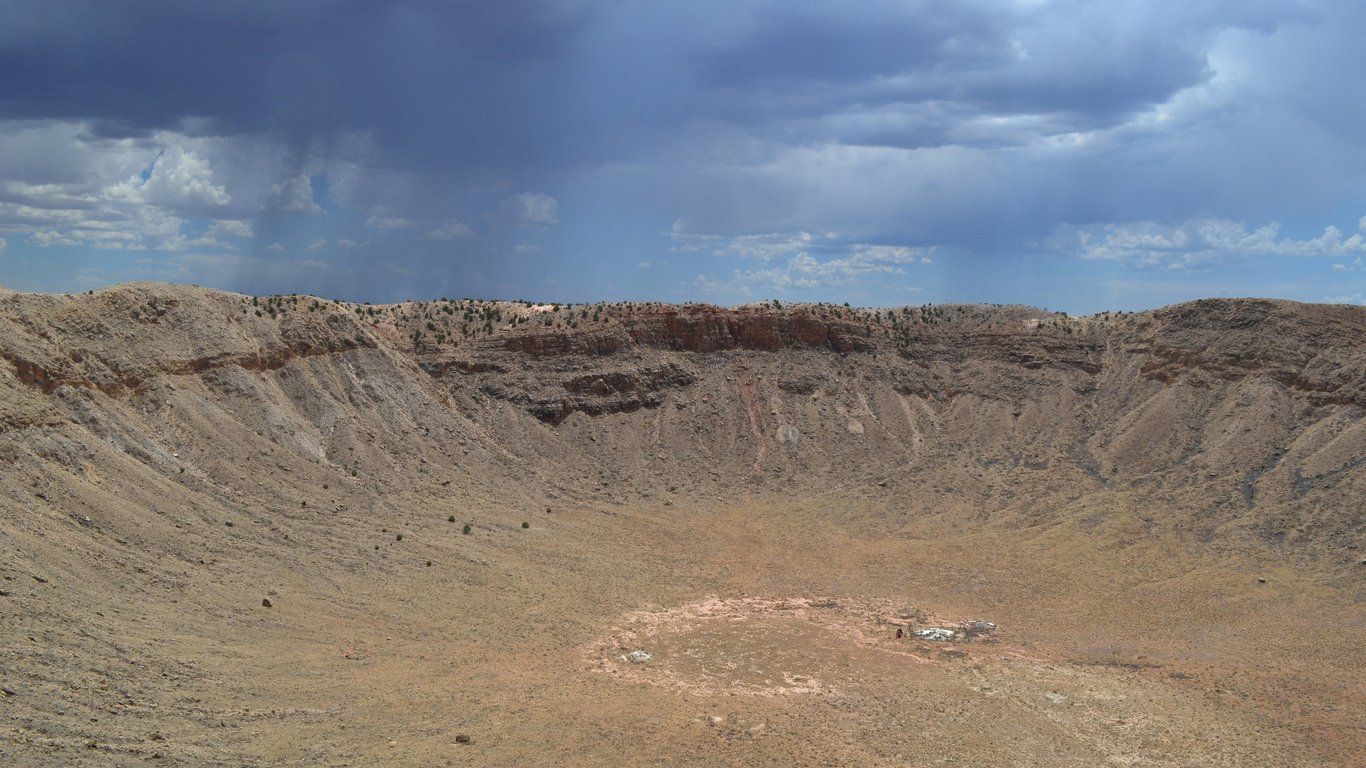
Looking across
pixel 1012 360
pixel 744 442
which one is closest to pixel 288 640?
pixel 744 442

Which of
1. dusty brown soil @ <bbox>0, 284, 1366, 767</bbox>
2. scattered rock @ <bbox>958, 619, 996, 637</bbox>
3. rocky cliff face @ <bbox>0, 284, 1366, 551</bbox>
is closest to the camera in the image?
dusty brown soil @ <bbox>0, 284, 1366, 767</bbox>

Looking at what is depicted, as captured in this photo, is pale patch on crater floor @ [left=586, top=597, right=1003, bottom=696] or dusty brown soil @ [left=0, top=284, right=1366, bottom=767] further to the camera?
pale patch on crater floor @ [left=586, top=597, right=1003, bottom=696]

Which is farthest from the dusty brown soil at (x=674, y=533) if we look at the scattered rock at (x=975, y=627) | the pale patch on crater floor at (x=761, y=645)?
the scattered rock at (x=975, y=627)

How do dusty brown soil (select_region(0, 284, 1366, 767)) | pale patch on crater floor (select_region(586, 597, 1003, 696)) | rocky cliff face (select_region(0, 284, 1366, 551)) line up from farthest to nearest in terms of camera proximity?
rocky cliff face (select_region(0, 284, 1366, 551)) → pale patch on crater floor (select_region(586, 597, 1003, 696)) → dusty brown soil (select_region(0, 284, 1366, 767))

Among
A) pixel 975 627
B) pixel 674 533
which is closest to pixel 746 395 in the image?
pixel 674 533

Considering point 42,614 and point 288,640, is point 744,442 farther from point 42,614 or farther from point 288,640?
point 42,614

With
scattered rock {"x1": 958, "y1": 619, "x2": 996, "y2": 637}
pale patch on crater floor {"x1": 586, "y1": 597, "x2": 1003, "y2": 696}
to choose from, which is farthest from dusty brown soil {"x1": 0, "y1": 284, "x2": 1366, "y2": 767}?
scattered rock {"x1": 958, "y1": 619, "x2": 996, "y2": 637}

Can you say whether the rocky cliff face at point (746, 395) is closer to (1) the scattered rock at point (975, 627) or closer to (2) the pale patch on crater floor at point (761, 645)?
(1) the scattered rock at point (975, 627)

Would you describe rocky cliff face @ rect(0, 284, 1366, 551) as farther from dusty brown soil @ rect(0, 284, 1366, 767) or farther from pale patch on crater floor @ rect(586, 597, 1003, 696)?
pale patch on crater floor @ rect(586, 597, 1003, 696)
